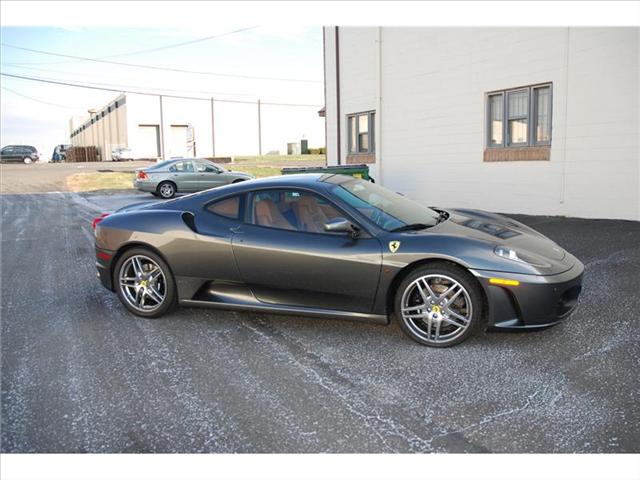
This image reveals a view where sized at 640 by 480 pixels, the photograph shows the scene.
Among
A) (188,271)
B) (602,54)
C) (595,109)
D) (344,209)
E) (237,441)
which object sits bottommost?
(237,441)

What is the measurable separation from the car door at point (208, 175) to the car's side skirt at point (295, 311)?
15558 millimetres

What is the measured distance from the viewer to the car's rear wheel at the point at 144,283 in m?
5.28

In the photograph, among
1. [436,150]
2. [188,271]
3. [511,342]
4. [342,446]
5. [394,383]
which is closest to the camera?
[342,446]

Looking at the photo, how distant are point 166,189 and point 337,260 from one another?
1656 cm

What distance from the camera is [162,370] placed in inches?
163

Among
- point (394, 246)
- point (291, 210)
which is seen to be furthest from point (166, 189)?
point (394, 246)

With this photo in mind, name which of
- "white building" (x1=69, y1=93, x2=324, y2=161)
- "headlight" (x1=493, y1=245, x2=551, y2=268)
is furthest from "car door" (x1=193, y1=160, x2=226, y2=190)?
"white building" (x1=69, y1=93, x2=324, y2=161)

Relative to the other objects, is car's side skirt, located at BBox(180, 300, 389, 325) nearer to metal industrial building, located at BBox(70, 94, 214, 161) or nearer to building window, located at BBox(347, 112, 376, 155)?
building window, located at BBox(347, 112, 376, 155)

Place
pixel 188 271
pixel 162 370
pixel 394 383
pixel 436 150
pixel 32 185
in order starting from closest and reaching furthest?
pixel 394 383 < pixel 162 370 < pixel 188 271 < pixel 436 150 < pixel 32 185

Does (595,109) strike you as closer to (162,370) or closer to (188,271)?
(188,271)

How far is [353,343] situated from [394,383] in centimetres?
83

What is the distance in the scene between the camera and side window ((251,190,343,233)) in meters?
4.86

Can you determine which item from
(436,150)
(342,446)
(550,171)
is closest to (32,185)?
(436,150)

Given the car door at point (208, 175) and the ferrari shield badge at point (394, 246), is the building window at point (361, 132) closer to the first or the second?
the car door at point (208, 175)
